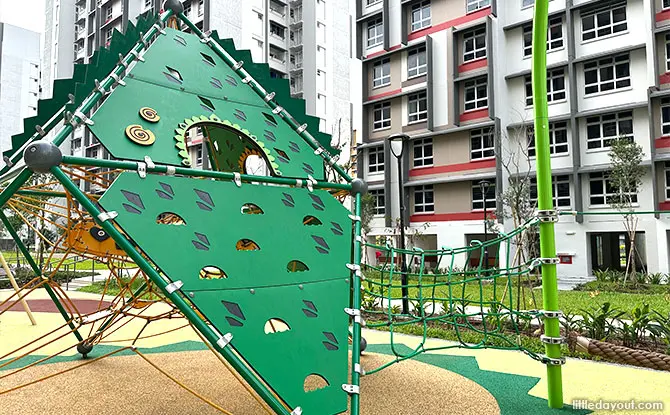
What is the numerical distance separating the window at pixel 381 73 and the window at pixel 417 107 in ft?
5.64

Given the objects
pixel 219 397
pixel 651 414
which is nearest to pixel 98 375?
pixel 219 397

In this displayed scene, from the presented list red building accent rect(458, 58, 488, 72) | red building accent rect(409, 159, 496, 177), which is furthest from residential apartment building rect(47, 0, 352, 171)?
red building accent rect(458, 58, 488, 72)

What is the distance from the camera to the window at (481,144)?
1928 centimetres

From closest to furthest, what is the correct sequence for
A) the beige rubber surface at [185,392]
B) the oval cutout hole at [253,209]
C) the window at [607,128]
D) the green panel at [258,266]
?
1. the green panel at [258,266]
2. the oval cutout hole at [253,209]
3. the beige rubber surface at [185,392]
4. the window at [607,128]

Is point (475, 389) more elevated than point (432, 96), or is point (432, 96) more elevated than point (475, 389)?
point (432, 96)

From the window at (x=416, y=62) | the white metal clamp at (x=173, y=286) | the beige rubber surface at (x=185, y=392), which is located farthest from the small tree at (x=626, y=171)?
the white metal clamp at (x=173, y=286)

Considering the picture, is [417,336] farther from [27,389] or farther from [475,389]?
[27,389]

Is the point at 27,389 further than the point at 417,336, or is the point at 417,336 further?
the point at 417,336

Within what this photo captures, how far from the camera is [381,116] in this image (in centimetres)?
2303

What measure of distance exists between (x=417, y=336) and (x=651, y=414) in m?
3.67

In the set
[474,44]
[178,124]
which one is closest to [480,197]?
[474,44]

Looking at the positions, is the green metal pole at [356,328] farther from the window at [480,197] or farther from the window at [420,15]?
the window at [420,15]

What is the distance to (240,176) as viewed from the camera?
3.20 meters

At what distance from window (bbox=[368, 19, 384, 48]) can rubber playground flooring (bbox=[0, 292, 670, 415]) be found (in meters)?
20.3
